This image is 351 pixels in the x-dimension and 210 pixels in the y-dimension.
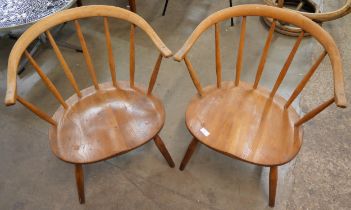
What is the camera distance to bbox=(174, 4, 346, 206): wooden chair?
3.85 ft

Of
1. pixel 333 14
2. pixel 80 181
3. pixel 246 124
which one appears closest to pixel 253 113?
pixel 246 124

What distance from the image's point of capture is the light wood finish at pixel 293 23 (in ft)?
3.53

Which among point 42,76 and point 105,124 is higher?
point 42,76

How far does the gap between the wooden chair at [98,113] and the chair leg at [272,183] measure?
1.80 ft

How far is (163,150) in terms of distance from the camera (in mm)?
1495

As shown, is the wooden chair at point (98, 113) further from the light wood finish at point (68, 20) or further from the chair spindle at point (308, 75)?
the chair spindle at point (308, 75)

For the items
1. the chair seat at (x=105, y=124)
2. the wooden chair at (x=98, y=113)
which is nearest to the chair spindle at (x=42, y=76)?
the wooden chair at (x=98, y=113)

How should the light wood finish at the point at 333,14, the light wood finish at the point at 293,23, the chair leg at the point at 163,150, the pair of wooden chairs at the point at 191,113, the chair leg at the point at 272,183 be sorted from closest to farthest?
the light wood finish at the point at 293,23, the pair of wooden chairs at the point at 191,113, the chair leg at the point at 272,183, the chair leg at the point at 163,150, the light wood finish at the point at 333,14

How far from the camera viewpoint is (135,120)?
1.32 meters

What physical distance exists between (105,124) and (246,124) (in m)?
0.64

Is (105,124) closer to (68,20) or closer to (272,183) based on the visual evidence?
(68,20)

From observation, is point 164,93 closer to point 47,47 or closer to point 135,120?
point 135,120

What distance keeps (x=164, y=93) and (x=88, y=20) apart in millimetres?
1146

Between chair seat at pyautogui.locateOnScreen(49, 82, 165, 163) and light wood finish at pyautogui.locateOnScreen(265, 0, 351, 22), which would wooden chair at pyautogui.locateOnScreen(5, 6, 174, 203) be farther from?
light wood finish at pyautogui.locateOnScreen(265, 0, 351, 22)
